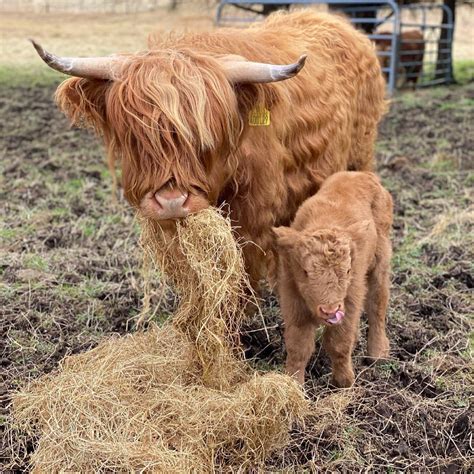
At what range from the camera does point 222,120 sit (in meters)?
3.44

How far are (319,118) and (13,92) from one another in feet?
36.6

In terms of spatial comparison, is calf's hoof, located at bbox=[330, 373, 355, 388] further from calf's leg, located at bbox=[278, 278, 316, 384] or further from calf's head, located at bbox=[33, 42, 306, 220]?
calf's head, located at bbox=[33, 42, 306, 220]

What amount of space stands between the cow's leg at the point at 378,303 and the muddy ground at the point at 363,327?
0.09m

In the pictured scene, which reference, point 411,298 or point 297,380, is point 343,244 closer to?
point 297,380

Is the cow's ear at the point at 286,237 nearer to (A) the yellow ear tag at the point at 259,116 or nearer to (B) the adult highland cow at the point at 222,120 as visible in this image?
(B) the adult highland cow at the point at 222,120

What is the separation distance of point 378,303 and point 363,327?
485mm

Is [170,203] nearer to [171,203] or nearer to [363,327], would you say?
[171,203]

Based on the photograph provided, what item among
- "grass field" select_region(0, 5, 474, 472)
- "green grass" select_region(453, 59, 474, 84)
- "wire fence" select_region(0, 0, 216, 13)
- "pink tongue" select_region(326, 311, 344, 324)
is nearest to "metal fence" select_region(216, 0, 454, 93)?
"green grass" select_region(453, 59, 474, 84)

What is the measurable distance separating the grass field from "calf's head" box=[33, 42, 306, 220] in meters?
1.18

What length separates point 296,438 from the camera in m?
3.28

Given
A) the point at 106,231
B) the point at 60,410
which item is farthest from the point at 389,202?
the point at 106,231

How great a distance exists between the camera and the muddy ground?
129 inches

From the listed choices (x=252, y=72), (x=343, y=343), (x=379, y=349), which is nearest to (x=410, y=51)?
(x=379, y=349)

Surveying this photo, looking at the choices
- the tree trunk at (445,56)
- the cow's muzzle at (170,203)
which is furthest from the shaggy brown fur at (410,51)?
the cow's muzzle at (170,203)
